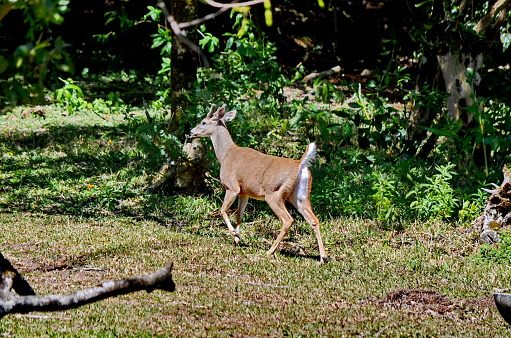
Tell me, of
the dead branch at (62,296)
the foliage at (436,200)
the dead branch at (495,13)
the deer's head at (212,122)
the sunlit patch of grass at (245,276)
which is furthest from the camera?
the dead branch at (495,13)

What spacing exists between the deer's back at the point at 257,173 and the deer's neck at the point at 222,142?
0.51 ft

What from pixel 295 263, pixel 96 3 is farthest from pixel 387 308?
pixel 96 3

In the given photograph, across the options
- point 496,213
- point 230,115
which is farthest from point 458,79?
point 230,115

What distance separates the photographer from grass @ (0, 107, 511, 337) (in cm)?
536

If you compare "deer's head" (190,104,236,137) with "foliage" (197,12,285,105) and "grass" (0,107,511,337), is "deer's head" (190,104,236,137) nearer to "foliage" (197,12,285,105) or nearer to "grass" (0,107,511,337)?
A: "foliage" (197,12,285,105)

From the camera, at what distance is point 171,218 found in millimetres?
9703

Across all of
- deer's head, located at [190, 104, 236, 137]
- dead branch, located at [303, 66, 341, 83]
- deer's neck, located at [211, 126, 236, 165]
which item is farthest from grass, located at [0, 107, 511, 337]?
dead branch, located at [303, 66, 341, 83]

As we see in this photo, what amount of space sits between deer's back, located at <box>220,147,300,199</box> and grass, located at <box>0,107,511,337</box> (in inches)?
26.6

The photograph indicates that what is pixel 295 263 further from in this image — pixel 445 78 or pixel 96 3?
pixel 96 3

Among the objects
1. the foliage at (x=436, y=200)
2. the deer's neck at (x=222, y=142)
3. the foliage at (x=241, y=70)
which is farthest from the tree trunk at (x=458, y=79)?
the deer's neck at (x=222, y=142)

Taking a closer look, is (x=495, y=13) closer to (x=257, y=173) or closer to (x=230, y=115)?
(x=230, y=115)

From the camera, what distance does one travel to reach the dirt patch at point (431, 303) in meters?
5.87

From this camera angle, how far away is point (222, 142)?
30.4ft

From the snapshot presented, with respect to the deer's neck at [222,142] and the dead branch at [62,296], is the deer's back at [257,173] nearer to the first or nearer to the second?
the deer's neck at [222,142]
